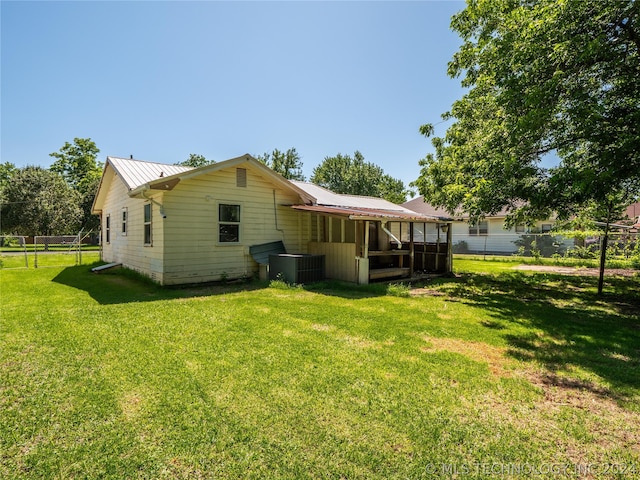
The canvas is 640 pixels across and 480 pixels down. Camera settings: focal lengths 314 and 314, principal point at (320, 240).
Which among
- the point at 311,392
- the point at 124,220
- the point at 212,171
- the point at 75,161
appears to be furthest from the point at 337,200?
the point at 75,161

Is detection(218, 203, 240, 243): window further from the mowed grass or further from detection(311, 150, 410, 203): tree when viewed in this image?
detection(311, 150, 410, 203): tree

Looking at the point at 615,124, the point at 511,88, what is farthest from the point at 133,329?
the point at 615,124

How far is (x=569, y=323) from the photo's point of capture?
5.69 meters

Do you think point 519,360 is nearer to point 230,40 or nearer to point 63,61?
point 230,40

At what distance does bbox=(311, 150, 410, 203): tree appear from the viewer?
37781mm

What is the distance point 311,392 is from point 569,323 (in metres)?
5.32

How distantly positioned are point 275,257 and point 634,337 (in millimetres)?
8091

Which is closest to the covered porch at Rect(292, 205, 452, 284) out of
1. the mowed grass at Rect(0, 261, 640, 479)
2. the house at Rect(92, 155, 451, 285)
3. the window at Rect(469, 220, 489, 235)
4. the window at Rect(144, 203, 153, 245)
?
the house at Rect(92, 155, 451, 285)

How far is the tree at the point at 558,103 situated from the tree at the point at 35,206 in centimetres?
3530

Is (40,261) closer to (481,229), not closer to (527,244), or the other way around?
(481,229)

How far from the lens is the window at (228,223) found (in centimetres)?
962

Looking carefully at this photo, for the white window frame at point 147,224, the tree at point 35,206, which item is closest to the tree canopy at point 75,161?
the tree at point 35,206

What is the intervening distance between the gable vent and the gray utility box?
2464 millimetres

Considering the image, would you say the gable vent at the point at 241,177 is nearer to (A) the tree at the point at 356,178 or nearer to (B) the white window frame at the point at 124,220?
(B) the white window frame at the point at 124,220
